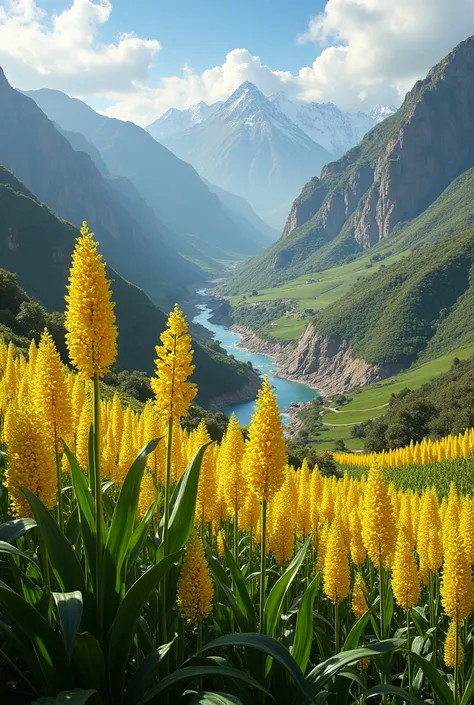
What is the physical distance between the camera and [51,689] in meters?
4.35

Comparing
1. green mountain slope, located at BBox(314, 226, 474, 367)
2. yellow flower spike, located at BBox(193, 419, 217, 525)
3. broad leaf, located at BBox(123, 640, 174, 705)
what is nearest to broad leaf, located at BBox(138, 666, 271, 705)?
broad leaf, located at BBox(123, 640, 174, 705)

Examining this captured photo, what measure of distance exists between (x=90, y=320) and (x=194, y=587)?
268 cm

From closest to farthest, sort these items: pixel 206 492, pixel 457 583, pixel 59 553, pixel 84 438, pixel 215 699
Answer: pixel 215 699, pixel 59 553, pixel 457 583, pixel 206 492, pixel 84 438

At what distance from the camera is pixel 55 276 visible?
138 metres

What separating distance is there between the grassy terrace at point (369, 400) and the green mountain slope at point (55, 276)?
30.8 metres

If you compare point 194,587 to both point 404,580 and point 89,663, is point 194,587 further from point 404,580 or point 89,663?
point 404,580

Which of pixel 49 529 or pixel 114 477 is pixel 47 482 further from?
pixel 114 477

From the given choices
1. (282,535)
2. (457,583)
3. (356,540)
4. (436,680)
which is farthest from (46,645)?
(356,540)

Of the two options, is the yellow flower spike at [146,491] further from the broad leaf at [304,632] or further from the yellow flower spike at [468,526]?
the yellow flower spike at [468,526]

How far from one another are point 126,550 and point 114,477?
5.43m

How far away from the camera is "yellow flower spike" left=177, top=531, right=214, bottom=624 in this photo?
5.03m

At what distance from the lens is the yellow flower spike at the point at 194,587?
5027 millimetres

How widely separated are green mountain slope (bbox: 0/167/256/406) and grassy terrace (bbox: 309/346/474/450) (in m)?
30.8

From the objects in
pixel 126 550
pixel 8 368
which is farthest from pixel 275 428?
pixel 8 368
